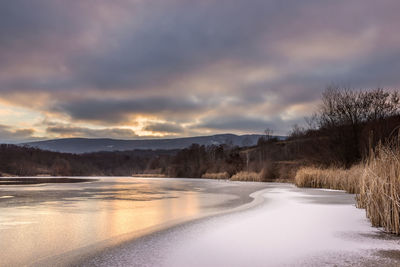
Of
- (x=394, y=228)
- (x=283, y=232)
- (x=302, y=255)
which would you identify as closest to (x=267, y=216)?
(x=283, y=232)

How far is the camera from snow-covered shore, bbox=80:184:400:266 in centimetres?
322

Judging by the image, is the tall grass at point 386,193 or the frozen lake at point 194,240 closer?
the frozen lake at point 194,240

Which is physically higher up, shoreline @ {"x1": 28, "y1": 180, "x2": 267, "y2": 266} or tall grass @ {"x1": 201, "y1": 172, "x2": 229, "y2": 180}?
tall grass @ {"x1": 201, "y1": 172, "x2": 229, "y2": 180}

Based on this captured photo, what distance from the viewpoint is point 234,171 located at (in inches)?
1384

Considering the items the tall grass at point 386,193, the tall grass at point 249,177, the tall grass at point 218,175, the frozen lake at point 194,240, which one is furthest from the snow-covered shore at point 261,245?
the tall grass at point 218,175

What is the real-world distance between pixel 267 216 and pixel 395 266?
3.34 m

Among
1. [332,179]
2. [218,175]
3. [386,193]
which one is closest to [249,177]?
[218,175]

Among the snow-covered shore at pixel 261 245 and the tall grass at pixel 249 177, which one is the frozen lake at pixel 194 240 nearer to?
the snow-covered shore at pixel 261 245

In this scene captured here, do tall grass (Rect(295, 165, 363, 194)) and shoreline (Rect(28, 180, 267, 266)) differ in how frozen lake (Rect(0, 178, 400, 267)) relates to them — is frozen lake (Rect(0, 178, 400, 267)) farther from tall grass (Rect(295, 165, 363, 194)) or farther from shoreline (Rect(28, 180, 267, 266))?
tall grass (Rect(295, 165, 363, 194))

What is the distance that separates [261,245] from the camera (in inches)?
152

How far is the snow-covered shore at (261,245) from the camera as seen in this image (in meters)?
3.22

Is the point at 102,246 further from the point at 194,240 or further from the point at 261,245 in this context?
the point at 261,245

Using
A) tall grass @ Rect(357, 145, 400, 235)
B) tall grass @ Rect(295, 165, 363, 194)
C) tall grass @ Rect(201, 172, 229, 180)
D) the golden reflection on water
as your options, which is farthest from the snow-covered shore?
tall grass @ Rect(201, 172, 229, 180)

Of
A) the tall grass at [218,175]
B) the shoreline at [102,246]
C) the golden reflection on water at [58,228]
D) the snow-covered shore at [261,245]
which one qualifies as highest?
the tall grass at [218,175]
